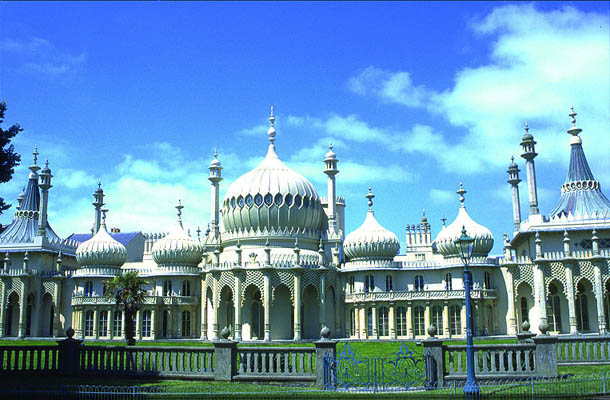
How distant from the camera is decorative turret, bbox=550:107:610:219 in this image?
156 ft

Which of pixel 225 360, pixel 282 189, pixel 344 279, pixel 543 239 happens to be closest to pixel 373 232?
pixel 344 279

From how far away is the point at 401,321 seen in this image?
49469mm

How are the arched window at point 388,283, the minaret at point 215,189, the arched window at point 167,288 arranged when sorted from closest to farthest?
1. the arched window at point 388,283
2. the arched window at point 167,288
3. the minaret at point 215,189

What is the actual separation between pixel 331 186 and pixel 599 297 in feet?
74.6

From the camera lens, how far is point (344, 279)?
171 feet

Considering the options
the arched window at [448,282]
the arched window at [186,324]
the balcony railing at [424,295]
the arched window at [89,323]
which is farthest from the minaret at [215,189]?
the arched window at [448,282]

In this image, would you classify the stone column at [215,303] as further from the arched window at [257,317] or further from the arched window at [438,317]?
the arched window at [438,317]

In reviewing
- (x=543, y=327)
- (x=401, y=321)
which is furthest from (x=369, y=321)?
(x=543, y=327)

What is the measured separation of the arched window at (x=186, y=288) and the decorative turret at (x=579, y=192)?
28557 mm

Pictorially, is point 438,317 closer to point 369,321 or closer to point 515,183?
point 369,321

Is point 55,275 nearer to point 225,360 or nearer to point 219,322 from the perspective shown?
point 219,322

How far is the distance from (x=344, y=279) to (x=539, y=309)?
14.3 m

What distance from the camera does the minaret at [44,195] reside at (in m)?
58.3

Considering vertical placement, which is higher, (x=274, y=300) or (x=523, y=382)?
(x=274, y=300)
